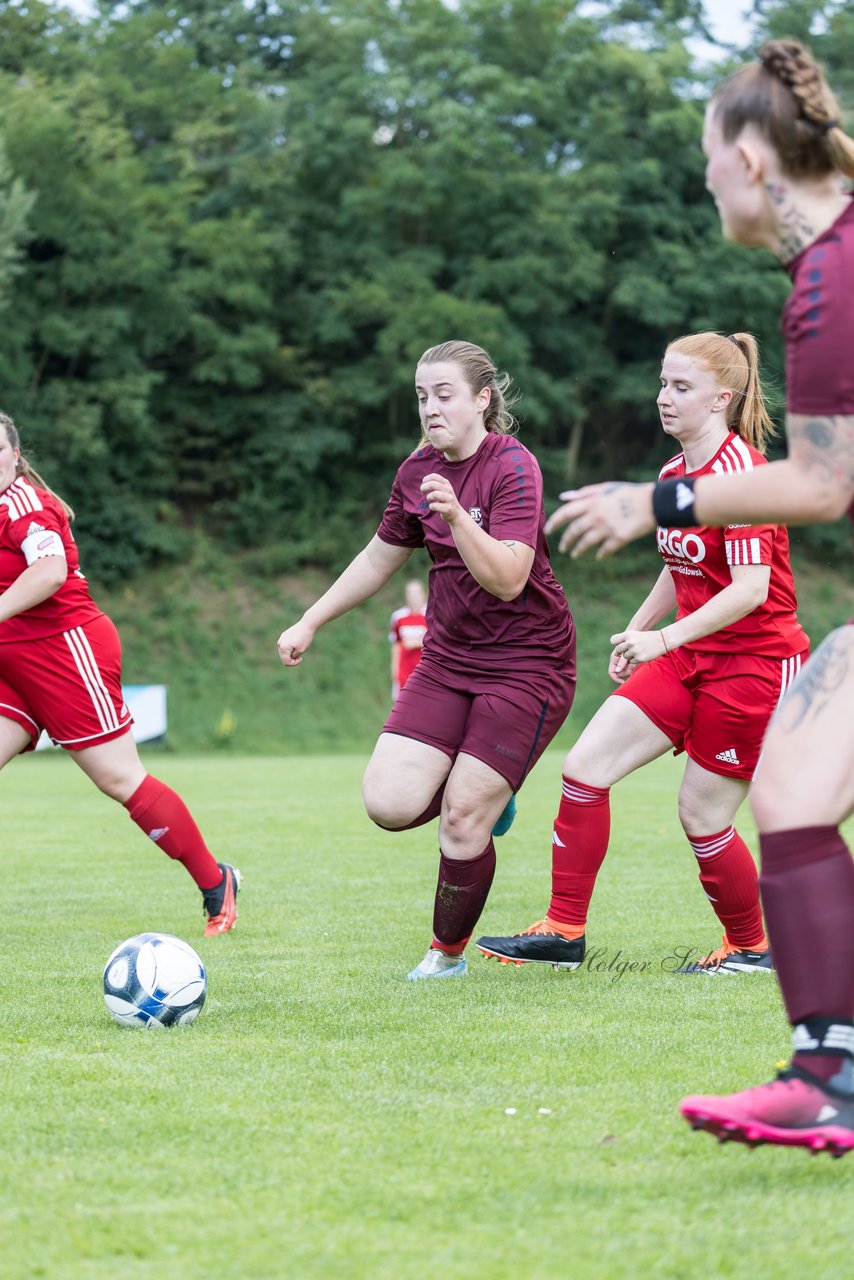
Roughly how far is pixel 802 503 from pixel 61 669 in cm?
373

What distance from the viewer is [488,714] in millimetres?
5094

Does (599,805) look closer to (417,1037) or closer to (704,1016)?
(704,1016)

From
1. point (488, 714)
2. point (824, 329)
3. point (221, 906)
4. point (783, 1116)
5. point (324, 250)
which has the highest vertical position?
point (824, 329)

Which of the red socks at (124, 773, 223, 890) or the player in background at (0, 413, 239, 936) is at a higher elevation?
the player in background at (0, 413, 239, 936)

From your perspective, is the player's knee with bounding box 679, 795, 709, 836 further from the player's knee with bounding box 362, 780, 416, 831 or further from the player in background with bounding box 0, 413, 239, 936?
the player in background with bounding box 0, 413, 239, 936

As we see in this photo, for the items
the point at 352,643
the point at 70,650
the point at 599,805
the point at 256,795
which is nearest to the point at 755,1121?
the point at 599,805

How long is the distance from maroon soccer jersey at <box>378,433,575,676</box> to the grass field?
117 centimetres

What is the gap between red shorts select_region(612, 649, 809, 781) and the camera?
17.3 feet

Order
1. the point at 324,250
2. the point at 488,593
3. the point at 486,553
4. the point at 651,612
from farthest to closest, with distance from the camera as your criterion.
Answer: the point at 324,250 < the point at 651,612 < the point at 488,593 < the point at 486,553

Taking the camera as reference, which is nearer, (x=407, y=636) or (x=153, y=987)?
(x=153, y=987)

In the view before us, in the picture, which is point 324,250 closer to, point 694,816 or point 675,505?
point 694,816

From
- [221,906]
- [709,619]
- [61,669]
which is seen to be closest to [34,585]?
[61,669]

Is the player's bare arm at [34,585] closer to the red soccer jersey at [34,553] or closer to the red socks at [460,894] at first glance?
the red soccer jersey at [34,553]

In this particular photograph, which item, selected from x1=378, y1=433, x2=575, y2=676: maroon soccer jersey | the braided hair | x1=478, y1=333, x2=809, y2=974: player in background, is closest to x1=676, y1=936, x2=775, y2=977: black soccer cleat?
x1=478, y1=333, x2=809, y2=974: player in background
